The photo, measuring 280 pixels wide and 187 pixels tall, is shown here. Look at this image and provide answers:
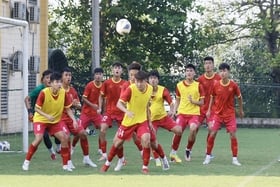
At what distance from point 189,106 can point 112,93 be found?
161cm

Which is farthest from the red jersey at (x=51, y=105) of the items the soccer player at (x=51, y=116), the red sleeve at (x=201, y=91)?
the red sleeve at (x=201, y=91)

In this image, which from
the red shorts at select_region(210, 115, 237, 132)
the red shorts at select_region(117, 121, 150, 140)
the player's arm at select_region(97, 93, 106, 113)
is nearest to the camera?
the red shorts at select_region(117, 121, 150, 140)

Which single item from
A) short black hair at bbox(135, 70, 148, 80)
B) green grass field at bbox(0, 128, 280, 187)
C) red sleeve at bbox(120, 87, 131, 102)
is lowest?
green grass field at bbox(0, 128, 280, 187)

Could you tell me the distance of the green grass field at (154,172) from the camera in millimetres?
11742

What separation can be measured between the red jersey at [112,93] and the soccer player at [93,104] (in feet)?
0.88

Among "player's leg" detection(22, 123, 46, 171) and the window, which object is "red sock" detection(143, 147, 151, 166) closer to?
"player's leg" detection(22, 123, 46, 171)

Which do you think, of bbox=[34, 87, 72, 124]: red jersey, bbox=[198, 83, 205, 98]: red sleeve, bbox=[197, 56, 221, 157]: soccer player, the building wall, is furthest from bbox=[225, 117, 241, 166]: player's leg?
the building wall

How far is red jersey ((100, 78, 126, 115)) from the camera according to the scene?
51.6ft

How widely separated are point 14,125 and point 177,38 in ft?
36.6

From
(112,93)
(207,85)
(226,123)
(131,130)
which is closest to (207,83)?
(207,85)

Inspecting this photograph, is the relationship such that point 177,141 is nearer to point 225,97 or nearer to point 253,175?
point 225,97

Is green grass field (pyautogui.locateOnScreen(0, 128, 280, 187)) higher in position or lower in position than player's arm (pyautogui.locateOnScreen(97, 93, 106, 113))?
lower

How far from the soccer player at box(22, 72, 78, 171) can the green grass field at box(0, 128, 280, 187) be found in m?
0.34

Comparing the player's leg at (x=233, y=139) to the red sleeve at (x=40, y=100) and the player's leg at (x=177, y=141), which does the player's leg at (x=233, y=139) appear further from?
the red sleeve at (x=40, y=100)
